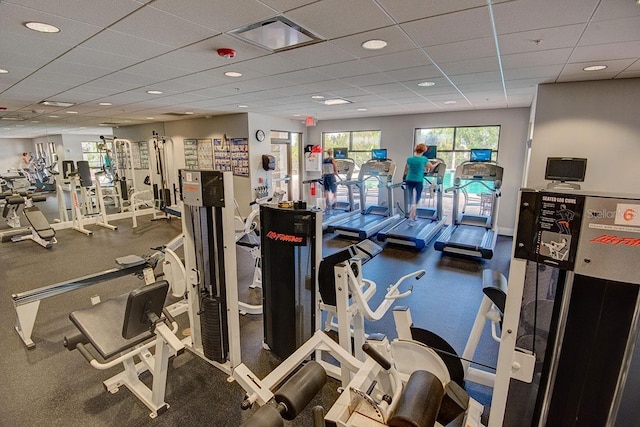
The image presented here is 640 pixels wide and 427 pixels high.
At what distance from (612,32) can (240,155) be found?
21.5ft

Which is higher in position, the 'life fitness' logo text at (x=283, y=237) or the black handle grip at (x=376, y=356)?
the 'life fitness' logo text at (x=283, y=237)

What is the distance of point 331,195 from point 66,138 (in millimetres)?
8026

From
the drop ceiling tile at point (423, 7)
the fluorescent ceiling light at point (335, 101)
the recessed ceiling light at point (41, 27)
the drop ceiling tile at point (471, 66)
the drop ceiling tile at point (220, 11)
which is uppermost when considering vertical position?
the fluorescent ceiling light at point (335, 101)

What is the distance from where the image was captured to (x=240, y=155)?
744cm

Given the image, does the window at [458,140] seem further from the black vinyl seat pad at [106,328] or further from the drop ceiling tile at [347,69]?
the black vinyl seat pad at [106,328]

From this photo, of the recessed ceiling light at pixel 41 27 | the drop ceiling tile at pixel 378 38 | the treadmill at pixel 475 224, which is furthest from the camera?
the treadmill at pixel 475 224

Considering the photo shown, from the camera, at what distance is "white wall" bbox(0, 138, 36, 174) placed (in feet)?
26.5

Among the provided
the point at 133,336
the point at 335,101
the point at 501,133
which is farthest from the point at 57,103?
the point at 501,133

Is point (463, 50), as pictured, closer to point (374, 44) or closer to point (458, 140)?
point (374, 44)

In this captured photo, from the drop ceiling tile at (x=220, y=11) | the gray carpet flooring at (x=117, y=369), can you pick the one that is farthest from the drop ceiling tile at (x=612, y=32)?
the gray carpet flooring at (x=117, y=369)

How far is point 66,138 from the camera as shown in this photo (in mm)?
9203

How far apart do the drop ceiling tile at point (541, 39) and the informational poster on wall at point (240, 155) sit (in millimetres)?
5675

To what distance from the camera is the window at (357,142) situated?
8242 millimetres

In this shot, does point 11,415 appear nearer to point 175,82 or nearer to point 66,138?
point 175,82
